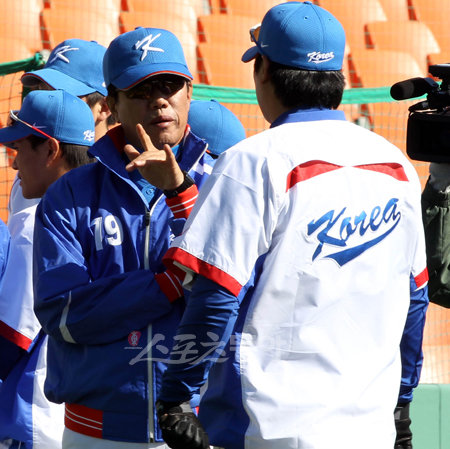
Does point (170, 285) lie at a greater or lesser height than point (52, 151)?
lesser

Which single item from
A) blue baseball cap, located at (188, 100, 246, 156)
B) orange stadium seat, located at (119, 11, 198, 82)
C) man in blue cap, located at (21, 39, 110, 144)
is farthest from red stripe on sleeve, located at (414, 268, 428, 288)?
orange stadium seat, located at (119, 11, 198, 82)

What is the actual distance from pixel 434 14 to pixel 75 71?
577cm

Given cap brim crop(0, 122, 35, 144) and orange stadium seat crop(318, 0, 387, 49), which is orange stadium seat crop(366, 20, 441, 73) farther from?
cap brim crop(0, 122, 35, 144)

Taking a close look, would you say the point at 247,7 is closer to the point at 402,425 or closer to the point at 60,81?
the point at 60,81

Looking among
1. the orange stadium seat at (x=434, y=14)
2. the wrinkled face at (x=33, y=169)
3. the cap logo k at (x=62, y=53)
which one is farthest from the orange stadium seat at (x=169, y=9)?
the wrinkled face at (x=33, y=169)

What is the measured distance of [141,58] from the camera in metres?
2.65

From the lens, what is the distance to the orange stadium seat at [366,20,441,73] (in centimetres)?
856

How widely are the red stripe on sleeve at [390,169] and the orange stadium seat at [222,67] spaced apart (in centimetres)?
519

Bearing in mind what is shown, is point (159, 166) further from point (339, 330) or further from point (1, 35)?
point (1, 35)

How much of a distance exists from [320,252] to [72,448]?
0.90 m

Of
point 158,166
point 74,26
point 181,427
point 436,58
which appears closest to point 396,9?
point 436,58

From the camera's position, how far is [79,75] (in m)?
4.11

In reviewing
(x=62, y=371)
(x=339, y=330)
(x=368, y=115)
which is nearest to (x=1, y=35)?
(x=368, y=115)

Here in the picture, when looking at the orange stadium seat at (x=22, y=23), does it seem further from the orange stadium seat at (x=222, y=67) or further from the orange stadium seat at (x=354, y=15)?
the orange stadium seat at (x=354, y=15)
